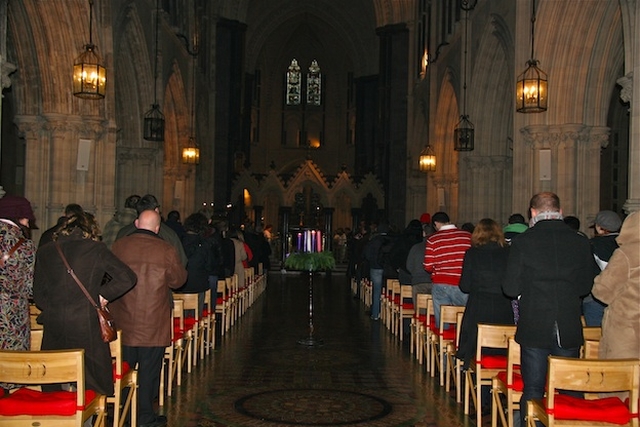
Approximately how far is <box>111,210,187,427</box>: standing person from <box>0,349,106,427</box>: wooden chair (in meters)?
1.50

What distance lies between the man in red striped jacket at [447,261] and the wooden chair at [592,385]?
416cm

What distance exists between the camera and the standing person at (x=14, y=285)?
5.42 meters

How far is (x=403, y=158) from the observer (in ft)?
106

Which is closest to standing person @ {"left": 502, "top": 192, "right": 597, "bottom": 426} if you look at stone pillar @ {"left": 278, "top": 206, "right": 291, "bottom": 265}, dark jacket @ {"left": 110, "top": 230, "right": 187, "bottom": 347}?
dark jacket @ {"left": 110, "top": 230, "right": 187, "bottom": 347}

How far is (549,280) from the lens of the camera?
5605 millimetres

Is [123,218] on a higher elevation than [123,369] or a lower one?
higher

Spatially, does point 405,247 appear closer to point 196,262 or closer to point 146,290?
point 196,262

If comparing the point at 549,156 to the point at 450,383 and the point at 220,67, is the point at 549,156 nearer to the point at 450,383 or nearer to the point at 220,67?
the point at 450,383

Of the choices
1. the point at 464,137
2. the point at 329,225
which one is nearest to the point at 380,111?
the point at 329,225

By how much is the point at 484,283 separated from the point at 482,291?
0.31 feet

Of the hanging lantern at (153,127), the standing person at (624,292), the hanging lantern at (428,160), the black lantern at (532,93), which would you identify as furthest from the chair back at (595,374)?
the hanging lantern at (428,160)

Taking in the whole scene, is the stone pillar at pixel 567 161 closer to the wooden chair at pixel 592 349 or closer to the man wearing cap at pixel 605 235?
the man wearing cap at pixel 605 235

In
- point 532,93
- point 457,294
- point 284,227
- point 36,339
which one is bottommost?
point 36,339

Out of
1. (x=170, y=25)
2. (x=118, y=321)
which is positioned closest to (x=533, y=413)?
(x=118, y=321)
